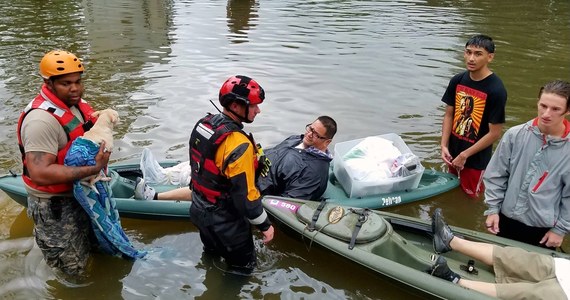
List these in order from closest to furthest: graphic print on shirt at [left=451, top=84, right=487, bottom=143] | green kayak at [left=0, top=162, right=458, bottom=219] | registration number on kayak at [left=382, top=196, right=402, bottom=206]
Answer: graphic print on shirt at [left=451, top=84, right=487, bottom=143] < green kayak at [left=0, top=162, right=458, bottom=219] < registration number on kayak at [left=382, top=196, right=402, bottom=206]

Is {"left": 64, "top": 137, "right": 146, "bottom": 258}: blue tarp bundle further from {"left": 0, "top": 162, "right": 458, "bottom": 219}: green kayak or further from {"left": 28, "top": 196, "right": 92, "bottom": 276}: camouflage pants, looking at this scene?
{"left": 0, "top": 162, "right": 458, "bottom": 219}: green kayak

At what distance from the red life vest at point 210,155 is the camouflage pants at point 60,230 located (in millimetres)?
1054

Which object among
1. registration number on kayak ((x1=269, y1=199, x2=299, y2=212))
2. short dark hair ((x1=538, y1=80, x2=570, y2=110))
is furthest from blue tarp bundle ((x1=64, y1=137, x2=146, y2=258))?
short dark hair ((x1=538, y1=80, x2=570, y2=110))

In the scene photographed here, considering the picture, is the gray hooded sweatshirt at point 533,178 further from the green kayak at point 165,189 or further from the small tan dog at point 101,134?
the small tan dog at point 101,134

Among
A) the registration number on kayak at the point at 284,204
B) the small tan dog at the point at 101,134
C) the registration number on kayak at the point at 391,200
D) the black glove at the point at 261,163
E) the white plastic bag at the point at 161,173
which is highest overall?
the small tan dog at the point at 101,134

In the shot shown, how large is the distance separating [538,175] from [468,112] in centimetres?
152

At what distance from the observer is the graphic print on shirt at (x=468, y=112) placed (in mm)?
4986

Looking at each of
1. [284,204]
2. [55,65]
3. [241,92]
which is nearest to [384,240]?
[284,204]

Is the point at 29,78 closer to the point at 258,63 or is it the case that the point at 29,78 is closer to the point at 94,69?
the point at 94,69

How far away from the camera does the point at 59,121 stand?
345cm

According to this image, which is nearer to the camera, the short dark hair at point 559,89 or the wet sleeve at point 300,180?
the short dark hair at point 559,89

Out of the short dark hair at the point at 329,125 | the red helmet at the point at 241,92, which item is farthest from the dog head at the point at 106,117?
the short dark hair at the point at 329,125

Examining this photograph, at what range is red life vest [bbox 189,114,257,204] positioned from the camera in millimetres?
3473

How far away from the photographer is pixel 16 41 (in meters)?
12.6
